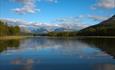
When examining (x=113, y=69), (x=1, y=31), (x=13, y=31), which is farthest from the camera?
(x=13, y=31)

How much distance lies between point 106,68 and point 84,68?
206cm

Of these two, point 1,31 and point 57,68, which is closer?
point 57,68

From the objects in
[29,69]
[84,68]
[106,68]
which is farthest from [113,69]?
[29,69]

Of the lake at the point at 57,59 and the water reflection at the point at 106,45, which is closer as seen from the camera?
the lake at the point at 57,59

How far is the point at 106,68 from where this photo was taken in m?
22.8

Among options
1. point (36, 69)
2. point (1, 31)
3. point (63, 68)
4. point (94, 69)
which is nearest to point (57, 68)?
point (63, 68)

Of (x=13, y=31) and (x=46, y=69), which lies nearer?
(x=46, y=69)

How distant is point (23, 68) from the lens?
22719mm

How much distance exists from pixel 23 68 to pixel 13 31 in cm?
18009

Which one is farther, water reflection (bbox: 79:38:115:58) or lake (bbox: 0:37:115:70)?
water reflection (bbox: 79:38:115:58)

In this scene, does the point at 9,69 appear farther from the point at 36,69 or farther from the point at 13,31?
the point at 13,31

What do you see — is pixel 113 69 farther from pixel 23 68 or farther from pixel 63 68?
pixel 23 68

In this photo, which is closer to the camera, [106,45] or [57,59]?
[57,59]

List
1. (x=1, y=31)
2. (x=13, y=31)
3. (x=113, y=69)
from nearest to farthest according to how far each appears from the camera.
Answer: (x=113, y=69), (x=1, y=31), (x=13, y=31)
